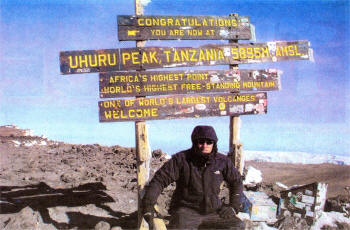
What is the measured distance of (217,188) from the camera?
462cm

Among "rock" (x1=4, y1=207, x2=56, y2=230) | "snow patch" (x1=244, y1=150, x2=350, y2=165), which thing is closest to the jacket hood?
"rock" (x1=4, y1=207, x2=56, y2=230)

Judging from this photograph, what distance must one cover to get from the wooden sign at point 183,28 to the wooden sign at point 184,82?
0.73 metres

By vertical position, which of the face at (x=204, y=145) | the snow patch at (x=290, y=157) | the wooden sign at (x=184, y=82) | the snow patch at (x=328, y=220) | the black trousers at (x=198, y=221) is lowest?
the snow patch at (x=290, y=157)

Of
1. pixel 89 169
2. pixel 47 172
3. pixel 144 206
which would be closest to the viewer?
pixel 144 206

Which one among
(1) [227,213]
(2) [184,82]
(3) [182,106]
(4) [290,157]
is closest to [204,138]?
(1) [227,213]

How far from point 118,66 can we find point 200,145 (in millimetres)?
2877

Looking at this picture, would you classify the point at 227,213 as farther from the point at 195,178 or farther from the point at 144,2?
the point at 144,2

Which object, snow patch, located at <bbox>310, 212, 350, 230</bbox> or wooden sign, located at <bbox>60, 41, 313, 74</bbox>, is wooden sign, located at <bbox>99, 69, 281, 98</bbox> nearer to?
wooden sign, located at <bbox>60, 41, 313, 74</bbox>

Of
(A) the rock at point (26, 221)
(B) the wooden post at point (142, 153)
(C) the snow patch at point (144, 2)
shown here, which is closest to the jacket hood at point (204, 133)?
(B) the wooden post at point (142, 153)

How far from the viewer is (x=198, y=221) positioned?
14.4 feet

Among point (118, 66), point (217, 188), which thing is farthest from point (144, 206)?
point (118, 66)

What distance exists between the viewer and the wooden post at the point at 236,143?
23.5 ft

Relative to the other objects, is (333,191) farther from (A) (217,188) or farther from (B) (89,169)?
(A) (217,188)

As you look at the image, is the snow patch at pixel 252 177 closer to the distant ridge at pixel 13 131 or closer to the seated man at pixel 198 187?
the seated man at pixel 198 187
